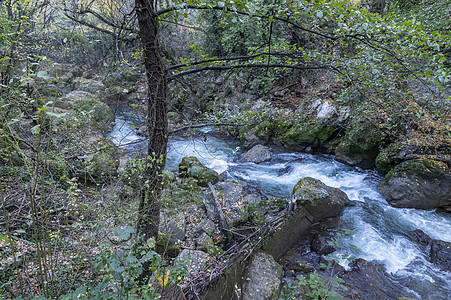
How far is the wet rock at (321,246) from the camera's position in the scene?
216 inches

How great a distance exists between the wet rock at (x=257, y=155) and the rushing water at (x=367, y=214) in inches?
13.1

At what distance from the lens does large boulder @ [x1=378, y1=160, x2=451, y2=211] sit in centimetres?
681

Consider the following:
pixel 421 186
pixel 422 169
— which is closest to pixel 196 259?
pixel 421 186

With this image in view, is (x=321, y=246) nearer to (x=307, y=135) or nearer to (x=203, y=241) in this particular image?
(x=203, y=241)

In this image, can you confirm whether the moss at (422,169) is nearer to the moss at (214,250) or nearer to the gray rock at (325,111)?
the gray rock at (325,111)

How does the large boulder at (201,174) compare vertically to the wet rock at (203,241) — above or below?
above

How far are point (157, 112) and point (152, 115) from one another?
8cm

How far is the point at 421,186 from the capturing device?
6980 mm

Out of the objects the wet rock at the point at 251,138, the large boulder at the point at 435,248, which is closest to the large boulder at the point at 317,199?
the large boulder at the point at 435,248

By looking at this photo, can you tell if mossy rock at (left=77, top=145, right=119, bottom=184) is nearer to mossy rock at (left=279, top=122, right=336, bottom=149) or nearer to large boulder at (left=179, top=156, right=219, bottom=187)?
large boulder at (left=179, top=156, right=219, bottom=187)

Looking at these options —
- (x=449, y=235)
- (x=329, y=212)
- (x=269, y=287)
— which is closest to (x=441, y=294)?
(x=449, y=235)

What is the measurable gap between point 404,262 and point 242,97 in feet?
38.8

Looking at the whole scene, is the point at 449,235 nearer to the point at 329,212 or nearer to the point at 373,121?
the point at 329,212

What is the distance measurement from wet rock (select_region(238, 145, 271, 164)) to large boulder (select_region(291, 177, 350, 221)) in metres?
3.89
